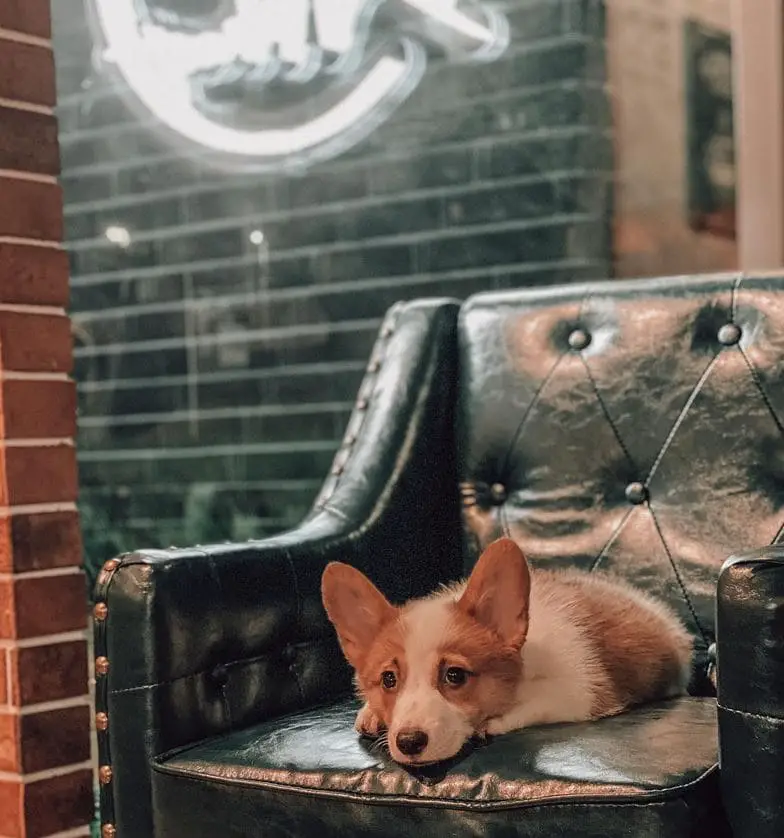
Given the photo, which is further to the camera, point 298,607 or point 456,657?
point 298,607

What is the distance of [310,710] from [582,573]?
511mm

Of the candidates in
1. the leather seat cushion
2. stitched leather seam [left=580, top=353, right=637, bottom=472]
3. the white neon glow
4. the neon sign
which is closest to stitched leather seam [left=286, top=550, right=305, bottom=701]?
the leather seat cushion

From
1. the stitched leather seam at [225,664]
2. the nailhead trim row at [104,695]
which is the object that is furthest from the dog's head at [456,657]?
the nailhead trim row at [104,695]

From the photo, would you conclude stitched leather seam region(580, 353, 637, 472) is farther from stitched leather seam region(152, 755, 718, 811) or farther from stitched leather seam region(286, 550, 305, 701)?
stitched leather seam region(152, 755, 718, 811)

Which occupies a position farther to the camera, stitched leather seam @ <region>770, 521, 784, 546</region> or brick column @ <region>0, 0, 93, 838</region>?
brick column @ <region>0, 0, 93, 838</region>

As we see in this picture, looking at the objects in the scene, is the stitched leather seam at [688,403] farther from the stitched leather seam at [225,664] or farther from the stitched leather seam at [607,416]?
the stitched leather seam at [225,664]

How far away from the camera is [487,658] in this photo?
1.53 m

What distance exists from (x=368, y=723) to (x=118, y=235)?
7.62ft

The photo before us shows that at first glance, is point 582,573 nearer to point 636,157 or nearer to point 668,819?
point 668,819

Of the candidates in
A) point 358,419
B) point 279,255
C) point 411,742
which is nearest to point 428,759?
point 411,742

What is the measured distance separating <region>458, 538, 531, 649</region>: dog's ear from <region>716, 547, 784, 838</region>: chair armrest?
0.94 ft

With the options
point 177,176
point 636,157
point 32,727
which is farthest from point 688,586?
point 177,176

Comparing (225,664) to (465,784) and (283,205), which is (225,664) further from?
(283,205)

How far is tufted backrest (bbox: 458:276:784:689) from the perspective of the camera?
6.41ft
